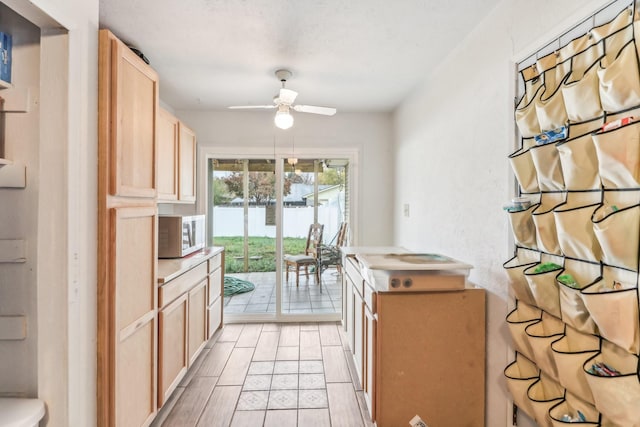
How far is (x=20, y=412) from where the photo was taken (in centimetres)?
110

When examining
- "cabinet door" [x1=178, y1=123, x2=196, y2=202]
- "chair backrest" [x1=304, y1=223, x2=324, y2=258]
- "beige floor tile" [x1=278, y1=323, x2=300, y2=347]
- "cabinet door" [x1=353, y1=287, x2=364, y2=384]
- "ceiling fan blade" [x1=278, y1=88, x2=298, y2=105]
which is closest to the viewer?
"cabinet door" [x1=353, y1=287, x2=364, y2=384]

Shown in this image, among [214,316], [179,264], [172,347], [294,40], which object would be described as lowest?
[214,316]

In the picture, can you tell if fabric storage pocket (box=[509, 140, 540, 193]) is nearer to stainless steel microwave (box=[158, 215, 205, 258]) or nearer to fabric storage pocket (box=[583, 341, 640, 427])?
fabric storage pocket (box=[583, 341, 640, 427])

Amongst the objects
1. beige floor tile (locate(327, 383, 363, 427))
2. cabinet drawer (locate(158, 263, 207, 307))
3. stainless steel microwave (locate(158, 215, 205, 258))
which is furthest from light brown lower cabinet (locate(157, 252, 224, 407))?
beige floor tile (locate(327, 383, 363, 427))

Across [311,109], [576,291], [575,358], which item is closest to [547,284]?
[576,291]

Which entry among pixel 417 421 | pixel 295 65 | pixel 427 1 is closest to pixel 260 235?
pixel 295 65

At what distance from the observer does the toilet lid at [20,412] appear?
1.05 metres

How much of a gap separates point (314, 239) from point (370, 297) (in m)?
1.99

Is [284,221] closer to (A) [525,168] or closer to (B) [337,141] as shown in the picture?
(B) [337,141]

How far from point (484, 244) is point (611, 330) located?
35.0 inches

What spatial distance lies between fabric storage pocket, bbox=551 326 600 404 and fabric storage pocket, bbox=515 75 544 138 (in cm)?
82

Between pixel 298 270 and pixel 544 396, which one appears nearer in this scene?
pixel 544 396

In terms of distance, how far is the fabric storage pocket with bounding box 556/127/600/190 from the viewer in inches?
44.1

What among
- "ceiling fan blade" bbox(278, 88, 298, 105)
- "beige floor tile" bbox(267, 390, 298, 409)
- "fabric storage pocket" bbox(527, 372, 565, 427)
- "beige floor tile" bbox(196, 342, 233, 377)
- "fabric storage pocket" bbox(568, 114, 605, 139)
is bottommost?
"beige floor tile" bbox(267, 390, 298, 409)
